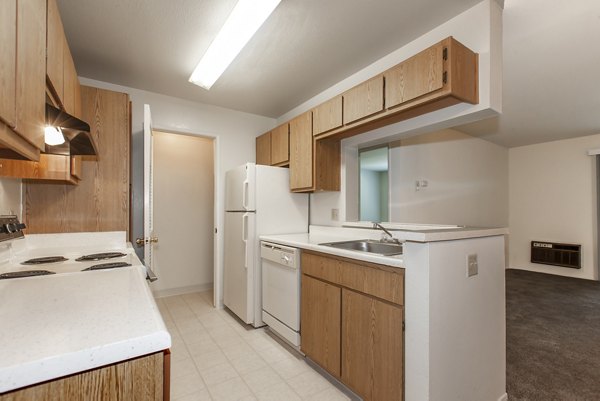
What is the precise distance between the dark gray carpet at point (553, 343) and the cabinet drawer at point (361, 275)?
1.21m

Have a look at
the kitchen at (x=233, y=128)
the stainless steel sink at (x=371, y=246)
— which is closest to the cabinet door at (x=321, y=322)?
the stainless steel sink at (x=371, y=246)

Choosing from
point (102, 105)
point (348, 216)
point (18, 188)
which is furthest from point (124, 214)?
point (348, 216)

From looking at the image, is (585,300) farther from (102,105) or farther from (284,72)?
(102,105)

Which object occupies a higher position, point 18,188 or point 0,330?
point 18,188

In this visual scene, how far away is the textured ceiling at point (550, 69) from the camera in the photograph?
1954 mm

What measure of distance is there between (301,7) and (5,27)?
5.06 feet

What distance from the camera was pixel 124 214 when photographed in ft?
7.88

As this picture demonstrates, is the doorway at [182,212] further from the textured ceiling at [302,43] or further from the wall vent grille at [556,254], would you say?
the wall vent grille at [556,254]

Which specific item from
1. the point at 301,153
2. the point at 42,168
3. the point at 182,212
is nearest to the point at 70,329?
the point at 42,168

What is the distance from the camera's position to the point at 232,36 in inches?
77.3

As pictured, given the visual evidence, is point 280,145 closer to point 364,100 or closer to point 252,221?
point 252,221

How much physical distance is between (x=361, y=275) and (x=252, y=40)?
192 cm

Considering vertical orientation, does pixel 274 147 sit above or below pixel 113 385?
above

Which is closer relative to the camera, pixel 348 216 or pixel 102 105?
pixel 102 105
